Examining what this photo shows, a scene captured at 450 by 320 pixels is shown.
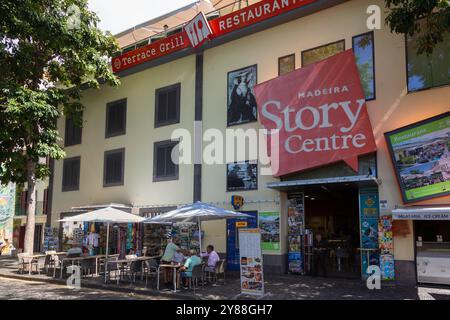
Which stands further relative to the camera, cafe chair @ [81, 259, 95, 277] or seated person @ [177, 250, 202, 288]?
cafe chair @ [81, 259, 95, 277]

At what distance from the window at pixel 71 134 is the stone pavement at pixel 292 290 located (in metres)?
11.5

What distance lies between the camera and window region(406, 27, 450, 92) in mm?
13203

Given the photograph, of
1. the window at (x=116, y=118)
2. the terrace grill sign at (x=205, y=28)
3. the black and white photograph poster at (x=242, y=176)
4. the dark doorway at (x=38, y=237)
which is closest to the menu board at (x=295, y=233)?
the black and white photograph poster at (x=242, y=176)

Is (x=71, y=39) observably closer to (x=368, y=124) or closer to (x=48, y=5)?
(x=48, y=5)

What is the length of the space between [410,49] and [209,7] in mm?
12155

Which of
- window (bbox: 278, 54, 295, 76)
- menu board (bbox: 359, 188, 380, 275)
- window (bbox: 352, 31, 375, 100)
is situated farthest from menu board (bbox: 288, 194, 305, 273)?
window (bbox: 278, 54, 295, 76)

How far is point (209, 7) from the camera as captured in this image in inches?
899

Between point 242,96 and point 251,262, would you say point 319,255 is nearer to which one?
point 251,262

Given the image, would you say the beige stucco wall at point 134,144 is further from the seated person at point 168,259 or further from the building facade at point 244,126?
the seated person at point 168,259

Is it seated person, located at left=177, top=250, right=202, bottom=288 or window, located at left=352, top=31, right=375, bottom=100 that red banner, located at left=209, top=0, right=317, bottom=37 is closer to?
window, located at left=352, top=31, right=375, bottom=100

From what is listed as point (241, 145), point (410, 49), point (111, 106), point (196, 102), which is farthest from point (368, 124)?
point (111, 106)

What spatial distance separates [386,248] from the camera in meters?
13.2

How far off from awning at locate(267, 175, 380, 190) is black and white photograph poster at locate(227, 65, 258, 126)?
11.3 feet

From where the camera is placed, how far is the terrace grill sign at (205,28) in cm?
1678
